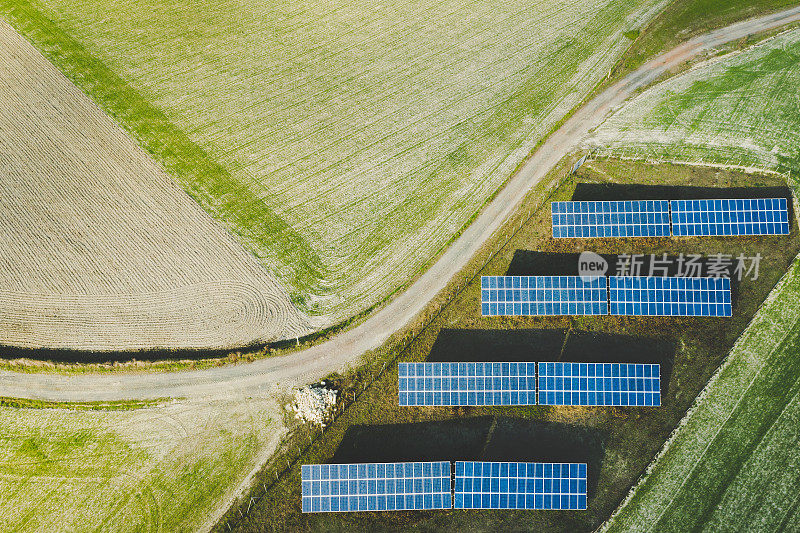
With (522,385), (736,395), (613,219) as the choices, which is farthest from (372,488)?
(613,219)

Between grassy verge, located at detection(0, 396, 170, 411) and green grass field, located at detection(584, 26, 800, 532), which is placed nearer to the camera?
green grass field, located at detection(584, 26, 800, 532)

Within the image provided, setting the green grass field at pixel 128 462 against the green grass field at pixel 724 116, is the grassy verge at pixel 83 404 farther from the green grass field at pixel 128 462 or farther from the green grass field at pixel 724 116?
the green grass field at pixel 724 116

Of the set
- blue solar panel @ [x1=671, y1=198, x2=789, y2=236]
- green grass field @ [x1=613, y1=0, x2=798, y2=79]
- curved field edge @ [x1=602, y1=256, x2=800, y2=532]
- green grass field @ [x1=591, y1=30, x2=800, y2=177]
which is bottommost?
curved field edge @ [x1=602, y1=256, x2=800, y2=532]

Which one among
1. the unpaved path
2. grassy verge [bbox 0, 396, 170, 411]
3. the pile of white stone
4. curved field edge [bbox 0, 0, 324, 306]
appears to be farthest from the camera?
curved field edge [bbox 0, 0, 324, 306]

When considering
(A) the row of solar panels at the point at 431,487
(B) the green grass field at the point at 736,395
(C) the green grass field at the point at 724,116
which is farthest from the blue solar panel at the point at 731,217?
(A) the row of solar panels at the point at 431,487

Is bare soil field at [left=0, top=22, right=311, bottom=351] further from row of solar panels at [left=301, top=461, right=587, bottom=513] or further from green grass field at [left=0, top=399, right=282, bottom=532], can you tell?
row of solar panels at [left=301, top=461, right=587, bottom=513]

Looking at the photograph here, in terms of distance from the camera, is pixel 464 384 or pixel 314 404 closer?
pixel 464 384

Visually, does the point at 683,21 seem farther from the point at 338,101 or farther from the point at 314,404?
the point at 314,404

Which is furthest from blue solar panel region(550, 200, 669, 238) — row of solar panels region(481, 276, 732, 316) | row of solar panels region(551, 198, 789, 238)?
row of solar panels region(481, 276, 732, 316)
